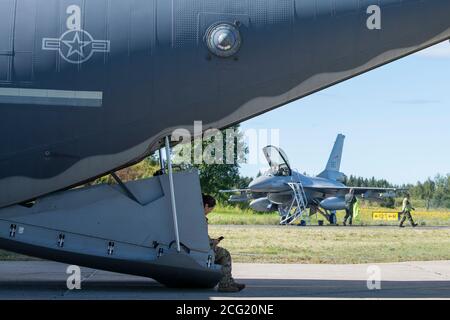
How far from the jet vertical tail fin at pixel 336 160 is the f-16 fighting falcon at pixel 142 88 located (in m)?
51.7

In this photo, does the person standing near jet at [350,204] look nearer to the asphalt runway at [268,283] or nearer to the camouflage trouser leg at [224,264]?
the asphalt runway at [268,283]

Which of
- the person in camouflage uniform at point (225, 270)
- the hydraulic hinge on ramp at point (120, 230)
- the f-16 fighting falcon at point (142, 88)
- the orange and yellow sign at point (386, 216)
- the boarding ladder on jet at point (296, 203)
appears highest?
the f-16 fighting falcon at point (142, 88)

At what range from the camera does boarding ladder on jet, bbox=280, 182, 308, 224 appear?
175ft

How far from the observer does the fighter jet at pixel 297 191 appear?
53906 mm

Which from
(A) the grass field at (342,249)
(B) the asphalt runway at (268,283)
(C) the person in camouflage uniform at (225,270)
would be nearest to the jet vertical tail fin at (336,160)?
(A) the grass field at (342,249)

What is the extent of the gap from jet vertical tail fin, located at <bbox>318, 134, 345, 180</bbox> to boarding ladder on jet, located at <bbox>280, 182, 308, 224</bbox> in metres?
6.89

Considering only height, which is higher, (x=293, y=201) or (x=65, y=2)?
(x=65, y=2)

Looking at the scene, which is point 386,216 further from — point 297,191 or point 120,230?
point 120,230

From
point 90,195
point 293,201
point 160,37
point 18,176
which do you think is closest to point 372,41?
point 160,37

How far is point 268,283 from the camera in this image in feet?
44.2

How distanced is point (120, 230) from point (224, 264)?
1665 millimetres
